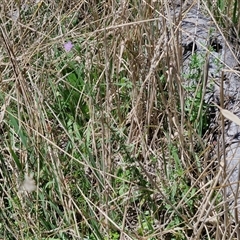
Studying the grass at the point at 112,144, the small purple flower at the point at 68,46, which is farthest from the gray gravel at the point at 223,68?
the small purple flower at the point at 68,46

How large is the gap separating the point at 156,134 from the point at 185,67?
0.37m

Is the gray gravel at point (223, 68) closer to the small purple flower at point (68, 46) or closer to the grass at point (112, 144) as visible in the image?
the grass at point (112, 144)

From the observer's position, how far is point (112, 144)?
153cm

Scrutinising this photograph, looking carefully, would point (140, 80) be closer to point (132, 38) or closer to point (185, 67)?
point (132, 38)

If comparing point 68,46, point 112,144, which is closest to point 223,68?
point 112,144

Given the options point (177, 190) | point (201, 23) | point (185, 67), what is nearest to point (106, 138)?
point (177, 190)

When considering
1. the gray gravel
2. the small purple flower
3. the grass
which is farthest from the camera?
the small purple flower

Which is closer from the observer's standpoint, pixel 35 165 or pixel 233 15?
pixel 35 165

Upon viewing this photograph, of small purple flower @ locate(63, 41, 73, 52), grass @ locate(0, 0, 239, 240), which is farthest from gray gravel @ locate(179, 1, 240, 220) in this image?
small purple flower @ locate(63, 41, 73, 52)

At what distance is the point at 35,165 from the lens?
57.9 inches

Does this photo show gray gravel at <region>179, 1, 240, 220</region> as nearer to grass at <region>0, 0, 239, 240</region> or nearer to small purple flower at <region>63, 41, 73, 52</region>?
grass at <region>0, 0, 239, 240</region>

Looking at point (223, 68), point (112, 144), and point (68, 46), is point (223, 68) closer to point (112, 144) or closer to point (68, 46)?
point (112, 144)

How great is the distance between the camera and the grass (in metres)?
1.34

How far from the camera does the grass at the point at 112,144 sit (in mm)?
1344
